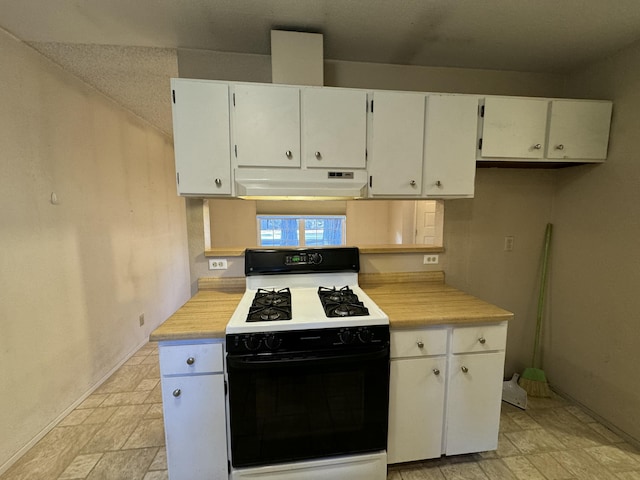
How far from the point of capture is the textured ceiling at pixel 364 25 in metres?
1.42

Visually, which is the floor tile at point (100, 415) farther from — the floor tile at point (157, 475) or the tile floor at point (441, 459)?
the floor tile at point (157, 475)

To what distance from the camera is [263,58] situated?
1875 millimetres

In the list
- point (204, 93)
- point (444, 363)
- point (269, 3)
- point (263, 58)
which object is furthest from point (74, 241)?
point (444, 363)

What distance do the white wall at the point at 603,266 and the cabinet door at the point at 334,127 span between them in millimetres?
1723

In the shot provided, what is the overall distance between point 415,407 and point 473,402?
1.17 ft

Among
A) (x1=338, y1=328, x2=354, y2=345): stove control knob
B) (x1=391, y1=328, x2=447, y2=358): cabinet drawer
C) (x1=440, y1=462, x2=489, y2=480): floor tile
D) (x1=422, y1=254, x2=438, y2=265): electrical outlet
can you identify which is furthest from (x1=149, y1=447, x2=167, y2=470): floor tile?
(x1=422, y1=254, x2=438, y2=265): electrical outlet

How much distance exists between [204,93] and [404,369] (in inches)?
73.2

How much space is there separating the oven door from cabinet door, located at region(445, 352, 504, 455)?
445 millimetres

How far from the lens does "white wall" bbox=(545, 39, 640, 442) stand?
1773mm

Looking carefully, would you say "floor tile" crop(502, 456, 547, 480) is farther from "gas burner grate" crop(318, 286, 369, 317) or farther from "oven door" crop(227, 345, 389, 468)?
"gas burner grate" crop(318, 286, 369, 317)

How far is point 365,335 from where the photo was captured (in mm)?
1347

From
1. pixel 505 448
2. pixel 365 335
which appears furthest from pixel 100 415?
pixel 505 448

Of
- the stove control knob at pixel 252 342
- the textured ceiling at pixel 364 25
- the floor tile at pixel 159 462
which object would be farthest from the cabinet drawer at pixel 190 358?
the textured ceiling at pixel 364 25

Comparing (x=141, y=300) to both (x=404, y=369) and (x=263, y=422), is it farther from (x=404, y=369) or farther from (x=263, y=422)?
(x=404, y=369)
